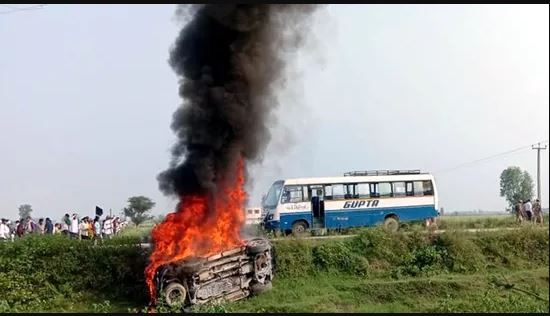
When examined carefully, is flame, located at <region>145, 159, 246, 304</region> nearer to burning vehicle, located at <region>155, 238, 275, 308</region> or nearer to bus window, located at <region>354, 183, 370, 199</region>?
burning vehicle, located at <region>155, 238, 275, 308</region>

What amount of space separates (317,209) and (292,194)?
1466 millimetres

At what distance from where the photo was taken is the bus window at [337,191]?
27.9 metres

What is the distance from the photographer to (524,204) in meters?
25.3

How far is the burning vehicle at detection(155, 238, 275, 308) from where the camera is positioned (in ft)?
50.0

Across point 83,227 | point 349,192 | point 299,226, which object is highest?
point 349,192

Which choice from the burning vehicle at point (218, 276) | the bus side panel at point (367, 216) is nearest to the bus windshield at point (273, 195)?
the bus side panel at point (367, 216)

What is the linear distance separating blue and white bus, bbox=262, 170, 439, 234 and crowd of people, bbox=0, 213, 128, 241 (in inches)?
298

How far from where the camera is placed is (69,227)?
2548 centimetres

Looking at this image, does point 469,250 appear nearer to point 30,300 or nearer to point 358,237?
point 358,237

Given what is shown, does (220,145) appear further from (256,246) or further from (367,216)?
(367,216)

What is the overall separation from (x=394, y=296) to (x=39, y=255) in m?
11.7

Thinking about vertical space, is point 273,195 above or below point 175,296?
above

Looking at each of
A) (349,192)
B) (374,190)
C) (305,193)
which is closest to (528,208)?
(374,190)

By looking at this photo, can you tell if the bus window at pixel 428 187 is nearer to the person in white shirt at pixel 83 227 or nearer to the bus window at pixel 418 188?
the bus window at pixel 418 188
